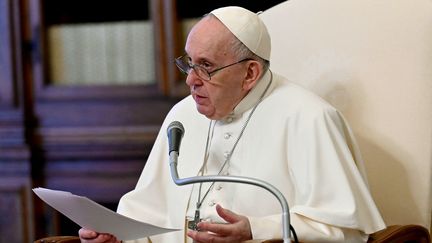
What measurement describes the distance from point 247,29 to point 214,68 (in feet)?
0.44

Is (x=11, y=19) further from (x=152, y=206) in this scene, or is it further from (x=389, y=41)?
(x=389, y=41)

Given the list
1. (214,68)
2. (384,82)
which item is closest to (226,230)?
(214,68)

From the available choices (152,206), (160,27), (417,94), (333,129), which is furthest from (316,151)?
(160,27)

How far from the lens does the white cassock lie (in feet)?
6.84

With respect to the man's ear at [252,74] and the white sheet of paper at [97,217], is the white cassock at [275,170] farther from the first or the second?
the white sheet of paper at [97,217]

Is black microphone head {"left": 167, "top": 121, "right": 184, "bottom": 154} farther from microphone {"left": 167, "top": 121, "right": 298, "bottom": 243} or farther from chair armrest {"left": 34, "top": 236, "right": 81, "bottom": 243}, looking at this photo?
chair armrest {"left": 34, "top": 236, "right": 81, "bottom": 243}

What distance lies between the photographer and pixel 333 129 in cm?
218

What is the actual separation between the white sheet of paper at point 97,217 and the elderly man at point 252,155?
0.10 metres

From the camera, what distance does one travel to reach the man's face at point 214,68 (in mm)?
2225

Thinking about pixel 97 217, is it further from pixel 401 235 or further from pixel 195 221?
pixel 401 235

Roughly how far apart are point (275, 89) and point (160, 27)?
1243 millimetres

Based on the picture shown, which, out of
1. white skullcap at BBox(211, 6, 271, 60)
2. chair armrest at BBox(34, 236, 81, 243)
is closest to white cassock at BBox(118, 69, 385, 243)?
white skullcap at BBox(211, 6, 271, 60)

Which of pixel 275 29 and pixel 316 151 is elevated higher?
pixel 275 29

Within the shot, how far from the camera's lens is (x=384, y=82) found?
7.95 feet
